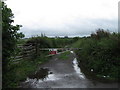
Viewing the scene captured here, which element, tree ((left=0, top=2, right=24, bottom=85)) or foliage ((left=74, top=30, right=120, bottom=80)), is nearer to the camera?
tree ((left=0, top=2, right=24, bottom=85))

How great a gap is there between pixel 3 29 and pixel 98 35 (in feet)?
29.8

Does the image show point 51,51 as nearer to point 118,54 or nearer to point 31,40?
point 31,40

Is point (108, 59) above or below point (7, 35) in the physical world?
below

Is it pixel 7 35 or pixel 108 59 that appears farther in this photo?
pixel 108 59

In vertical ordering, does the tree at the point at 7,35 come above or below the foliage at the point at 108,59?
above

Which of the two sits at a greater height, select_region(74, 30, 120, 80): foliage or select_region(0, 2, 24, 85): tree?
select_region(0, 2, 24, 85): tree

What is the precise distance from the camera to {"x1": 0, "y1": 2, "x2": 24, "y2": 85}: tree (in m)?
4.41

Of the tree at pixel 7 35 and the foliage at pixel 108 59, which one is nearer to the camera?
the tree at pixel 7 35

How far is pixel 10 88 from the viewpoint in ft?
16.4

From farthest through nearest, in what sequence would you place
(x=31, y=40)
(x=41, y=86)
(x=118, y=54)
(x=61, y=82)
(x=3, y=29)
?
(x=31, y=40), (x=118, y=54), (x=61, y=82), (x=41, y=86), (x=3, y=29)

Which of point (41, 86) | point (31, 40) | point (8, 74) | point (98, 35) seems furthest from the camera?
point (31, 40)

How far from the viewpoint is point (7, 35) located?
449cm

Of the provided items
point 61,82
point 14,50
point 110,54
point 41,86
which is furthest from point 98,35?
point 14,50

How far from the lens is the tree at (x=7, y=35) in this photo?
441 cm
